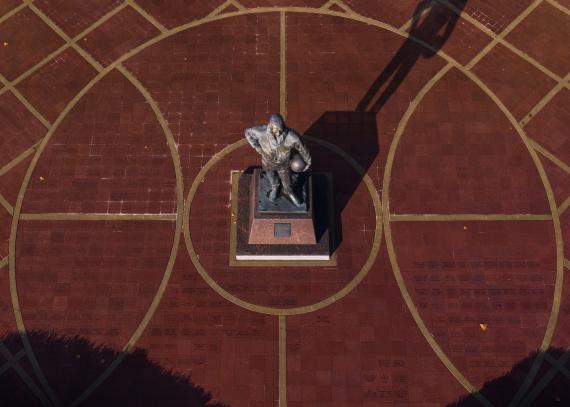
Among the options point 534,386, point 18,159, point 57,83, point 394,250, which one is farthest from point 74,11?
point 534,386

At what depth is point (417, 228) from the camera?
2045cm

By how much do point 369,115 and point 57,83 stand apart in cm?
1684

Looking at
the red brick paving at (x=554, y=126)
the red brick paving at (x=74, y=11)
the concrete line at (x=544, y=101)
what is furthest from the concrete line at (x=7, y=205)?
the red brick paving at (x=554, y=126)

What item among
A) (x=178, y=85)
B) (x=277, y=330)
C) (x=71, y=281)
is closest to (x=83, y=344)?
(x=71, y=281)

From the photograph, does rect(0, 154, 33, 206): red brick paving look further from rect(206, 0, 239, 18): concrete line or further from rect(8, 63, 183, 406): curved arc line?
rect(206, 0, 239, 18): concrete line

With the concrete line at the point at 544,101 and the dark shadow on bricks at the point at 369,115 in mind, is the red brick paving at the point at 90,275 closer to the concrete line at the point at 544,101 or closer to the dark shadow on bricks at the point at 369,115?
the dark shadow on bricks at the point at 369,115

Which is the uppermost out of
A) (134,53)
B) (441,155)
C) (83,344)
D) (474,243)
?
(134,53)

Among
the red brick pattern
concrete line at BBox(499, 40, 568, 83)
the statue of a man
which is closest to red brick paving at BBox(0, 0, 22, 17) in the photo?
the red brick pattern

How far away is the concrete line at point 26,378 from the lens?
18109 millimetres

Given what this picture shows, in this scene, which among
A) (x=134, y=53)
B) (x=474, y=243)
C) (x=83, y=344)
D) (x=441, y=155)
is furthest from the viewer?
(x=134, y=53)

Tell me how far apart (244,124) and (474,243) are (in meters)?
12.8

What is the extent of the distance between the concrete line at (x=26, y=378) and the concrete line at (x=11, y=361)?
2.7 inches

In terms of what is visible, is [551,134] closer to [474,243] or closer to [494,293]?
[474,243]

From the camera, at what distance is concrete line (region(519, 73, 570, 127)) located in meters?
22.2
